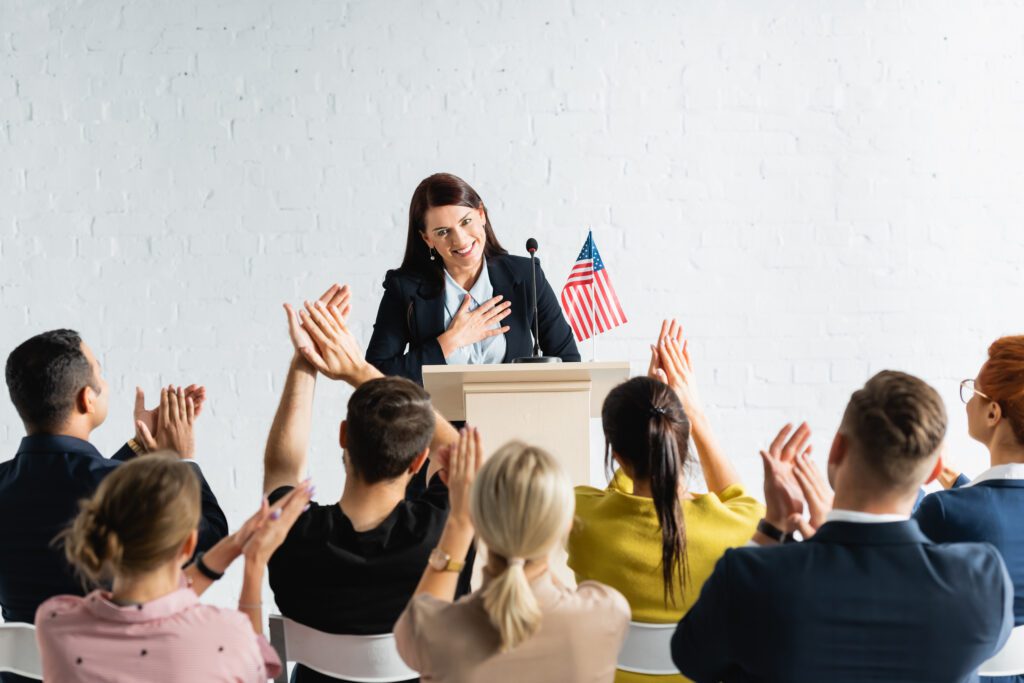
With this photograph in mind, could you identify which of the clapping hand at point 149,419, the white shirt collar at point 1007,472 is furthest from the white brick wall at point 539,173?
the white shirt collar at point 1007,472

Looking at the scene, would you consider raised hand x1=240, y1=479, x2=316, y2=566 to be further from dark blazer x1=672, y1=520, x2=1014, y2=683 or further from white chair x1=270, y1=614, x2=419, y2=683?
dark blazer x1=672, y1=520, x2=1014, y2=683

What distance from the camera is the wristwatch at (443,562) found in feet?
5.80

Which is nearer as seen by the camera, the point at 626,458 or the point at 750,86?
the point at 626,458

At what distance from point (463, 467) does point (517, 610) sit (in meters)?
0.41

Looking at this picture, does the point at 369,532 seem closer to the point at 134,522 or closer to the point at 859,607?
the point at 134,522

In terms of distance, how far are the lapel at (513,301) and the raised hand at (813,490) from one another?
1539 mm

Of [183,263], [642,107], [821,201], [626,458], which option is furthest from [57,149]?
[626,458]

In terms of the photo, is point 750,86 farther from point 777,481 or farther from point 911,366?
point 777,481

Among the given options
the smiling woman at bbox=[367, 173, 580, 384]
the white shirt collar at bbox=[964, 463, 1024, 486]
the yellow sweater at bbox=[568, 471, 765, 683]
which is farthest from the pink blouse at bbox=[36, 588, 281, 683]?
the smiling woman at bbox=[367, 173, 580, 384]

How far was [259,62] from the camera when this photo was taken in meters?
4.47

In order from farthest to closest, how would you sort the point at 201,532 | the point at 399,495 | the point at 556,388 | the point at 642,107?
the point at 642,107 < the point at 556,388 < the point at 201,532 < the point at 399,495

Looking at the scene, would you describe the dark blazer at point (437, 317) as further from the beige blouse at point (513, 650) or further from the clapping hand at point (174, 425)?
the beige blouse at point (513, 650)

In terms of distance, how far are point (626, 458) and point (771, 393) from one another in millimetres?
2587

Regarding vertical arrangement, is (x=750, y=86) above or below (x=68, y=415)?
above
